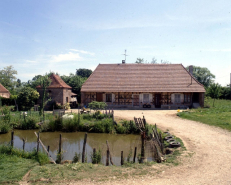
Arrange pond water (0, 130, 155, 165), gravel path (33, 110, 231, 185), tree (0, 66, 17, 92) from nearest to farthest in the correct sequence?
gravel path (33, 110, 231, 185) → pond water (0, 130, 155, 165) → tree (0, 66, 17, 92)

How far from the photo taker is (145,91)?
22.6 meters

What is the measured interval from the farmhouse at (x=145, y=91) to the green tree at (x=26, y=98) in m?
5.51

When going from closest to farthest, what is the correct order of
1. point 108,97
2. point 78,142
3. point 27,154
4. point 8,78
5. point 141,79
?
point 27,154, point 78,142, point 108,97, point 141,79, point 8,78

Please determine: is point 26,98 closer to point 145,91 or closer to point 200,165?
point 145,91

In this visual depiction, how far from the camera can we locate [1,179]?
5590mm

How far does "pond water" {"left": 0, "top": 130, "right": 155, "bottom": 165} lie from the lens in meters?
9.52

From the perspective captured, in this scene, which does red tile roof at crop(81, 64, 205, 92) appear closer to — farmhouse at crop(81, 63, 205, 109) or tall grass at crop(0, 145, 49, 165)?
farmhouse at crop(81, 63, 205, 109)

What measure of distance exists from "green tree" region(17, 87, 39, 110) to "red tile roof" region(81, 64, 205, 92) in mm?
5506

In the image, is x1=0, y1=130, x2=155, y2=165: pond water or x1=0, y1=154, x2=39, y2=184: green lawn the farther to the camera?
x1=0, y1=130, x2=155, y2=165: pond water

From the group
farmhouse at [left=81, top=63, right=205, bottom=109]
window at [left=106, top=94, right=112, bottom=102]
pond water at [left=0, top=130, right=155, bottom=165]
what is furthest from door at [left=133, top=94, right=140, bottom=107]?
pond water at [left=0, top=130, right=155, bottom=165]

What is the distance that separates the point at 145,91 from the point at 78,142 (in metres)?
13.2

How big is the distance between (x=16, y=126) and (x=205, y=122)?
13.4 meters

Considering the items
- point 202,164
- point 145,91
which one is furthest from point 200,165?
point 145,91

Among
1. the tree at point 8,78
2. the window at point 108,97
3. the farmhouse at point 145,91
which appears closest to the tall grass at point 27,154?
the farmhouse at point 145,91
